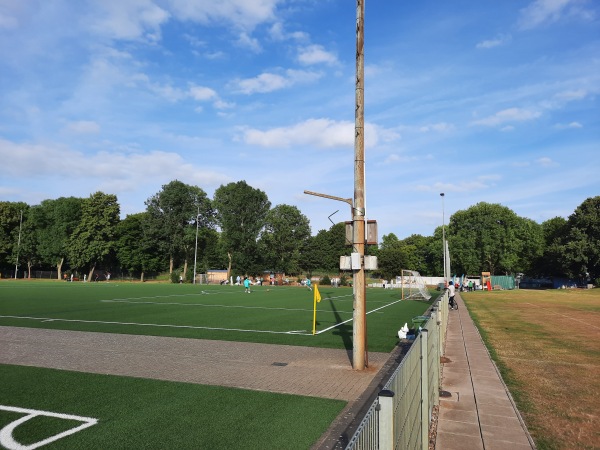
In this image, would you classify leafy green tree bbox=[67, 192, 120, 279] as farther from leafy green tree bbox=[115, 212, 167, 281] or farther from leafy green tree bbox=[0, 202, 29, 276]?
leafy green tree bbox=[0, 202, 29, 276]

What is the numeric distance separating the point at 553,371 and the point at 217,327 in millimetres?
10488

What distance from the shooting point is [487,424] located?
5.95m

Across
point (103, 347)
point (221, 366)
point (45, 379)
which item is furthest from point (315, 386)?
point (103, 347)

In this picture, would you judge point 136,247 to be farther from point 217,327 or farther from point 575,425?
point 575,425

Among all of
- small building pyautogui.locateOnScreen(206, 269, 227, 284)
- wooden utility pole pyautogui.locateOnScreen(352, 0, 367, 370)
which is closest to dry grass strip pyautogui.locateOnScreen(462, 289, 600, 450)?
wooden utility pole pyautogui.locateOnScreen(352, 0, 367, 370)

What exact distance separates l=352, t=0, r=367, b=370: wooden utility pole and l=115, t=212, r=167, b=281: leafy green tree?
70113 mm

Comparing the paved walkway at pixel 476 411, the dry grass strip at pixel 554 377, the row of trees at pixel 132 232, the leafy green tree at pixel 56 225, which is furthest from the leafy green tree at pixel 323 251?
the paved walkway at pixel 476 411

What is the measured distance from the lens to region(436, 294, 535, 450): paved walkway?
5340 mm

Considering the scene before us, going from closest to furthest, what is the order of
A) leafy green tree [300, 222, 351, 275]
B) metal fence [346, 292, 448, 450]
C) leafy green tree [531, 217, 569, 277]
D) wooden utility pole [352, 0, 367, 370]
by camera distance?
metal fence [346, 292, 448, 450] → wooden utility pole [352, 0, 367, 370] → leafy green tree [531, 217, 569, 277] → leafy green tree [300, 222, 351, 275]

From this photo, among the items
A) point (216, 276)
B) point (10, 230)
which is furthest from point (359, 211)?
point (10, 230)

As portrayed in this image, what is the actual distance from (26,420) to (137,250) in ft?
243

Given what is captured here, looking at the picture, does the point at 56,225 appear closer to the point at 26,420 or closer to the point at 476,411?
the point at 26,420

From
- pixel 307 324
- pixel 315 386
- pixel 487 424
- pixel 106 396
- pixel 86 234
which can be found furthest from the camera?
pixel 86 234

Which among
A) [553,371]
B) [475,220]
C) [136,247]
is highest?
[475,220]
